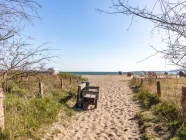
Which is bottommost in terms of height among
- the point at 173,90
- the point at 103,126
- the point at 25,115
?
the point at 103,126

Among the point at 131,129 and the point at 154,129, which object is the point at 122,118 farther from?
the point at 154,129

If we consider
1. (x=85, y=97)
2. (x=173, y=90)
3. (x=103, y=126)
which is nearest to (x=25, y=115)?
→ (x=103, y=126)

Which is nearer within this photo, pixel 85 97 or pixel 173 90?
pixel 85 97

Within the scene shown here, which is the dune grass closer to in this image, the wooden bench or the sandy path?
the sandy path

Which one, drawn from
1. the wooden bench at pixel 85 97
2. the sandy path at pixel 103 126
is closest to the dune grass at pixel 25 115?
the sandy path at pixel 103 126

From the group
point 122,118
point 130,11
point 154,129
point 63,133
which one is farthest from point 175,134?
point 130,11

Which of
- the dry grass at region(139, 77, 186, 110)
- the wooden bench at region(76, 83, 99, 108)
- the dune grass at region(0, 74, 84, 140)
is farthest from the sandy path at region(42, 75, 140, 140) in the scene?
the dry grass at region(139, 77, 186, 110)

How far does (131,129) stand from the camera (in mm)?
5375

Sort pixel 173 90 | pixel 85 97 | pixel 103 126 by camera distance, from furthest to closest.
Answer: pixel 173 90
pixel 85 97
pixel 103 126

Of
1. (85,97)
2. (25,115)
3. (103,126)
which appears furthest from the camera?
(85,97)

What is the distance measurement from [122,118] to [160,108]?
133cm

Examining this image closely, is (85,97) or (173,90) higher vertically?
(173,90)

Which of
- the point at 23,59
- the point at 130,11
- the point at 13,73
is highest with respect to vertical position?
the point at 130,11

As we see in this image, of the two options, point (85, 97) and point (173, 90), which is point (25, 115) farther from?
point (173, 90)
